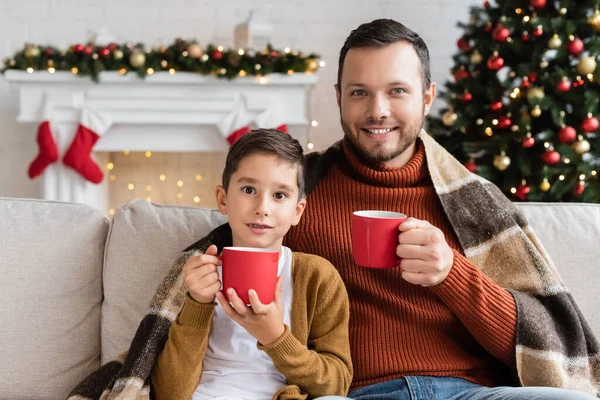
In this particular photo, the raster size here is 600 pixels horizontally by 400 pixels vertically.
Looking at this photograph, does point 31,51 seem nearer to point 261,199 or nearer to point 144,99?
point 144,99

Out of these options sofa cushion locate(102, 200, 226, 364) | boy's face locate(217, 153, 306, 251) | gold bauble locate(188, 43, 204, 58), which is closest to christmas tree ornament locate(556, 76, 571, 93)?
gold bauble locate(188, 43, 204, 58)

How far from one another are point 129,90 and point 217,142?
22.9 inches

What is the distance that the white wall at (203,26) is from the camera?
4.48 m

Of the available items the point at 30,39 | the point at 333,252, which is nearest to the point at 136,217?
the point at 333,252

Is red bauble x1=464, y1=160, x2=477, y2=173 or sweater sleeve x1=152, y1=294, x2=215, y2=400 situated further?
red bauble x1=464, y1=160, x2=477, y2=173

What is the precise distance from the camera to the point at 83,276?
→ 6.07 feet

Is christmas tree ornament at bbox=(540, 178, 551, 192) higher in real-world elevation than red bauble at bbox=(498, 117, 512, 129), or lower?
lower

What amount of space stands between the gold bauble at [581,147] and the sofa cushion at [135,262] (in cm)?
207

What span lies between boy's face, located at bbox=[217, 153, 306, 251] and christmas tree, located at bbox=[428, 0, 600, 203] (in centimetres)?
214

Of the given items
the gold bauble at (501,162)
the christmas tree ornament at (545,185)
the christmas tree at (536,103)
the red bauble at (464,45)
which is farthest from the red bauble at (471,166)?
the red bauble at (464,45)

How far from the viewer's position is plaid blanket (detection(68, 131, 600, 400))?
5.01ft

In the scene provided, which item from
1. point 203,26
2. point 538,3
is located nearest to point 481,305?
point 538,3

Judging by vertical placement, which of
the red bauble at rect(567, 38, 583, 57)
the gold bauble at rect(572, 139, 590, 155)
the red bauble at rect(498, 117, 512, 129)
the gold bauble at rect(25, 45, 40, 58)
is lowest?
the gold bauble at rect(572, 139, 590, 155)

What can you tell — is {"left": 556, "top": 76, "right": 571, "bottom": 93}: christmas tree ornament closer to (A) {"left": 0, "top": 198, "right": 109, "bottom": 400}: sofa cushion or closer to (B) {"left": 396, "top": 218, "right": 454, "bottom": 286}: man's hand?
(B) {"left": 396, "top": 218, "right": 454, "bottom": 286}: man's hand
